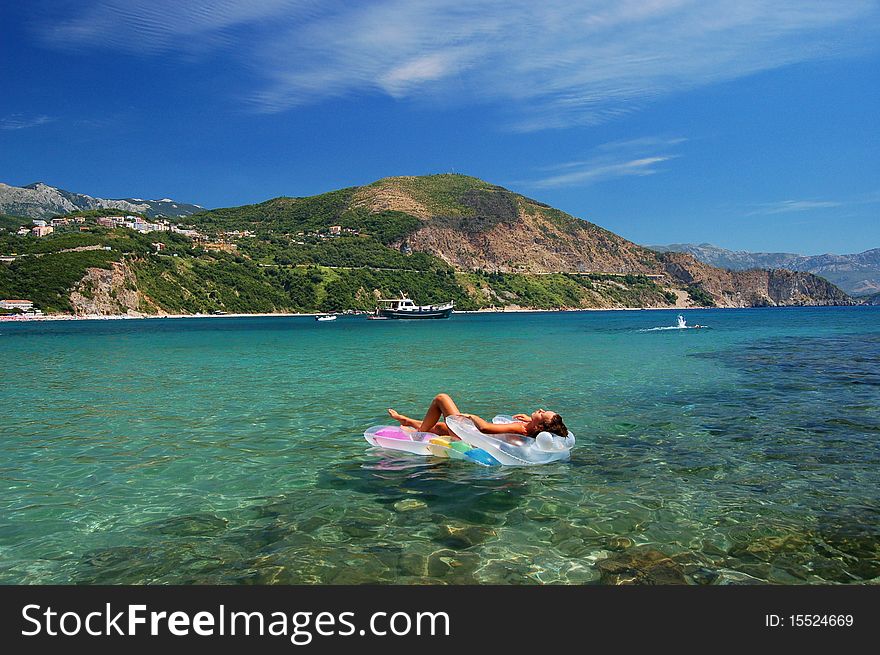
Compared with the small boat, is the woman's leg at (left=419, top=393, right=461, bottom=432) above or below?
below

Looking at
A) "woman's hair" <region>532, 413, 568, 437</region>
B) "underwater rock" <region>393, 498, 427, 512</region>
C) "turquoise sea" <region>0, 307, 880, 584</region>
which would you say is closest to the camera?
"turquoise sea" <region>0, 307, 880, 584</region>

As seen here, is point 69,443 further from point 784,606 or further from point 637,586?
point 784,606

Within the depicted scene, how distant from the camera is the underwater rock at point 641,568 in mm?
6230

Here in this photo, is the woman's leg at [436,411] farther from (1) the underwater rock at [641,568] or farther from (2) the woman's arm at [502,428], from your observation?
(1) the underwater rock at [641,568]

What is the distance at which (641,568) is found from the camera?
652 cm

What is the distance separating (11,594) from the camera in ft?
19.2

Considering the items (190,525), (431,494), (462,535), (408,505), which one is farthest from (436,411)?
(190,525)

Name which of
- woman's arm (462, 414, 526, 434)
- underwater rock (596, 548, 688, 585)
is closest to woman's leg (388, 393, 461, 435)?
woman's arm (462, 414, 526, 434)

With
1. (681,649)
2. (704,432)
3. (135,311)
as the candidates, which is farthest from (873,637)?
(135,311)

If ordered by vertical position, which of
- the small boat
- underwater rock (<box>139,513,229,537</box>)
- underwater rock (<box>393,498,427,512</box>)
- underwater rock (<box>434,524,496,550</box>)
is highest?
the small boat

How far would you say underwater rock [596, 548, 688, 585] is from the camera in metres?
6.23

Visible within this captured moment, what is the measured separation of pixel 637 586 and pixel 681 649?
1.35m

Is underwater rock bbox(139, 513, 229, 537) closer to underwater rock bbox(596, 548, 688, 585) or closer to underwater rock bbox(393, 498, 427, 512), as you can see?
underwater rock bbox(393, 498, 427, 512)

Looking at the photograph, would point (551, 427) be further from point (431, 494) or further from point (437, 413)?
point (431, 494)
